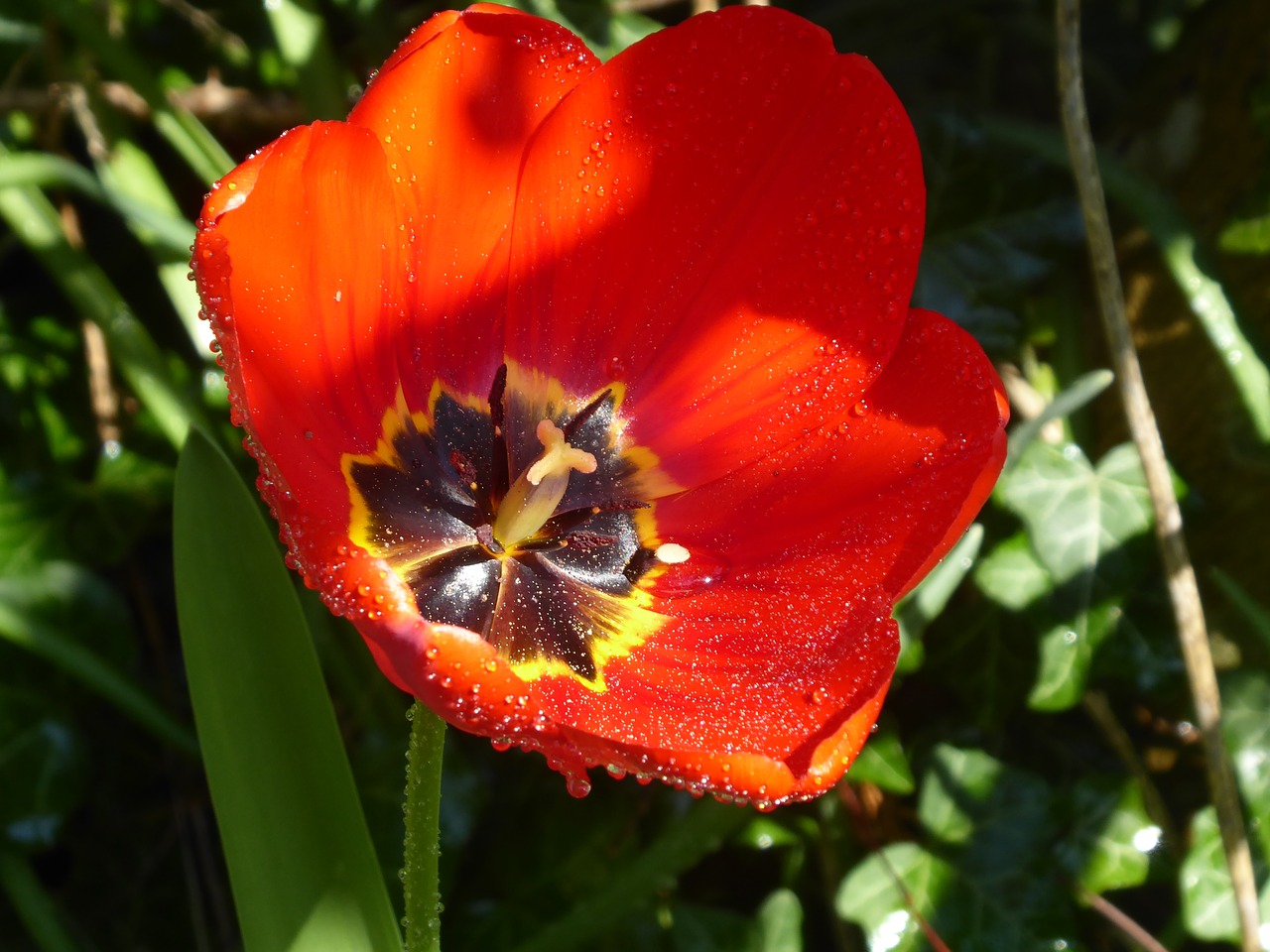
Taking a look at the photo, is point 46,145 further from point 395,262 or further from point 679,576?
point 679,576

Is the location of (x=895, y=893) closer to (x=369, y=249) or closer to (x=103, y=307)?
(x=369, y=249)

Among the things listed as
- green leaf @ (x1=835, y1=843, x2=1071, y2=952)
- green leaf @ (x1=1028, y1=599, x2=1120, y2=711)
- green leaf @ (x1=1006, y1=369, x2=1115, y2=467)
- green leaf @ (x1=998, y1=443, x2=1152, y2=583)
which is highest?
green leaf @ (x1=1006, y1=369, x2=1115, y2=467)

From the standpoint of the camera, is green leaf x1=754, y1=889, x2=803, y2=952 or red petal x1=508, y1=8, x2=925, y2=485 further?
green leaf x1=754, y1=889, x2=803, y2=952

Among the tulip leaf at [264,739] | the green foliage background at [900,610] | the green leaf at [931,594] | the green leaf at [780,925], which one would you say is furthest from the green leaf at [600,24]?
the green leaf at [780,925]

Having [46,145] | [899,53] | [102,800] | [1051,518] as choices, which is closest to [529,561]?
[1051,518]

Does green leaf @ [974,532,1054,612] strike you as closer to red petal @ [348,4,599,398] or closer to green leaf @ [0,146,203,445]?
red petal @ [348,4,599,398]

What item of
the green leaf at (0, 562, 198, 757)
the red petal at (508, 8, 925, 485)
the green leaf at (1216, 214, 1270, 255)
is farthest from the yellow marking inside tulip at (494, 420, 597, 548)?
the green leaf at (1216, 214, 1270, 255)

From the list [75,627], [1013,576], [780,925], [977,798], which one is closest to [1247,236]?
[1013,576]
